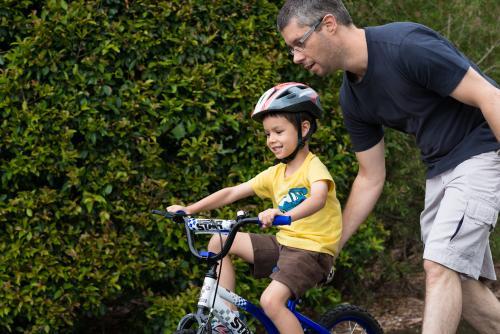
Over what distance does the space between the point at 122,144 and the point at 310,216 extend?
1.45 m

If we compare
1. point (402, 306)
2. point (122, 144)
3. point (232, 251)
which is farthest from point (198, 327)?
point (402, 306)

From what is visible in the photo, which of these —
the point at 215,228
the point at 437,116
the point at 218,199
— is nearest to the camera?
the point at 215,228

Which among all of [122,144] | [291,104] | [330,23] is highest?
[330,23]

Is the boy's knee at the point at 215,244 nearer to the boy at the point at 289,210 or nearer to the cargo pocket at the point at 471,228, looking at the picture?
the boy at the point at 289,210

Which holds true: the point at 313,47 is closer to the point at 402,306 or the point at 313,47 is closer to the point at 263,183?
the point at 263,183

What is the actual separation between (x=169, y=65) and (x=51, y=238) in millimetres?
1257

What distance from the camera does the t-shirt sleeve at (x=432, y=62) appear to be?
4.05 m

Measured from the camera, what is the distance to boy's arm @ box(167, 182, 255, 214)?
455cm

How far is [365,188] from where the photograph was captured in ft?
16.2

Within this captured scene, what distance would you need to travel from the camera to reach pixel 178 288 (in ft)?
18.8

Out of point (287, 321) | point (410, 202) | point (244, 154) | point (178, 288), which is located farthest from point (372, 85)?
point (410, 202)

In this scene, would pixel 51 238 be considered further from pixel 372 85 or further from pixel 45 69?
pixel 372 85

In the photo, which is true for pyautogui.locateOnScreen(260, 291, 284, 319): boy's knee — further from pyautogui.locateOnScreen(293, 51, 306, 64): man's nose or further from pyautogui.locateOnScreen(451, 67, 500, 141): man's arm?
pyautogui.locateOnScreen(451, 67, 500, 141): man's arm

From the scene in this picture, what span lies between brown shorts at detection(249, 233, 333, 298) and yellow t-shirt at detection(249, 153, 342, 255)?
43mm
